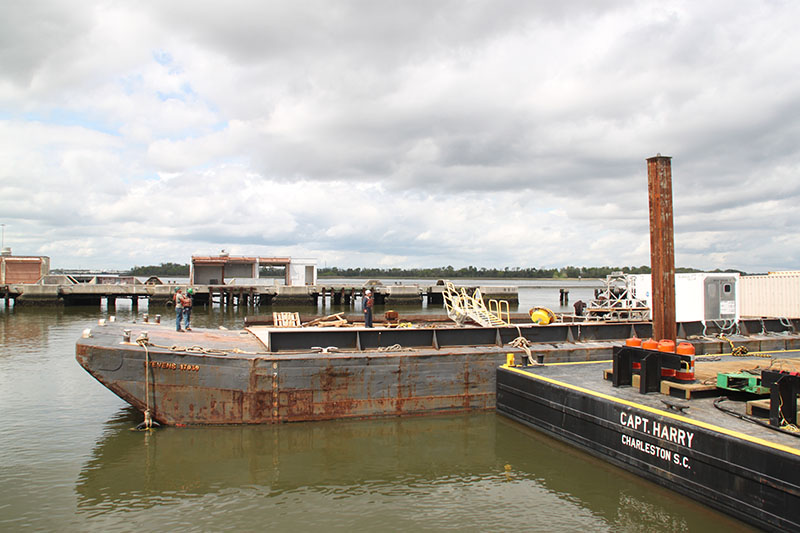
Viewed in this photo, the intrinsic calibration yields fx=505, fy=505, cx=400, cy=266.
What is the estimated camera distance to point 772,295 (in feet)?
76.5

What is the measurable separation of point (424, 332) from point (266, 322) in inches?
279

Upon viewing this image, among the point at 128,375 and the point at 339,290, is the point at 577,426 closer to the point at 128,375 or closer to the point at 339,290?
the point at 128,375

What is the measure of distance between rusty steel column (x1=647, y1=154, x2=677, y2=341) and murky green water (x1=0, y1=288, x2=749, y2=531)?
3.94 metres

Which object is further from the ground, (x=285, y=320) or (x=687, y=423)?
(x=285, y=320)

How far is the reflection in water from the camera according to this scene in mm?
7973

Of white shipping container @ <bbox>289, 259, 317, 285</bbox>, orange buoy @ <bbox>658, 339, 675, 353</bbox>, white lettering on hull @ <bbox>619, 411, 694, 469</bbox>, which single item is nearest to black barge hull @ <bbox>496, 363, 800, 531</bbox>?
white lettering on hull @ <bbox>619, 411, 694, 469</bbox>

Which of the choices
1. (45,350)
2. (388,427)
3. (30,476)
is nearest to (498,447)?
(388,427)

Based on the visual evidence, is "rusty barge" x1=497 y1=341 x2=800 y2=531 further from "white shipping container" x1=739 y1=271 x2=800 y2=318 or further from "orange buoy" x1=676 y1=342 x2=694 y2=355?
"white shipping container" x1=739 y1=271 x2=800 y2=318

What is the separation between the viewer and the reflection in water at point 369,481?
7973 mm

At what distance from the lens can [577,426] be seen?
10.3 m

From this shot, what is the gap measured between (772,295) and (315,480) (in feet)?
77.2

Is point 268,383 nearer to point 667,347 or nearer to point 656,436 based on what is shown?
point 656,436

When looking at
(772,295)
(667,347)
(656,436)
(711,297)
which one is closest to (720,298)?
(711,297)

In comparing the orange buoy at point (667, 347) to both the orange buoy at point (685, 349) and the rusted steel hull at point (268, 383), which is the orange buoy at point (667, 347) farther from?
the rusted steel hull at point (268, 383)
